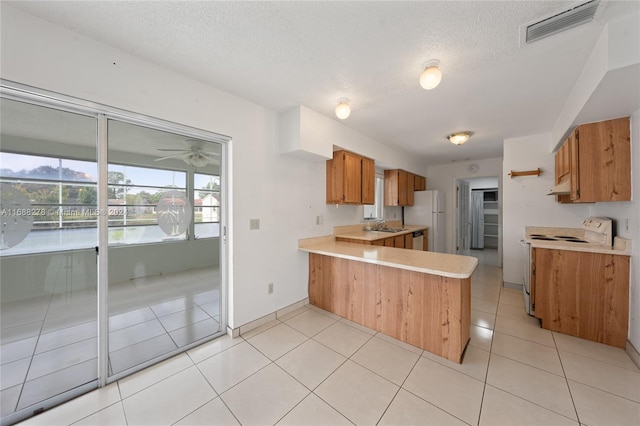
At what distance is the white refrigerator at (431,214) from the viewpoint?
17.6 feet

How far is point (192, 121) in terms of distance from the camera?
2104 mm

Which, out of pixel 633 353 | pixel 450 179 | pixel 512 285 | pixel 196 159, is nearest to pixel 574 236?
pixel 512 285


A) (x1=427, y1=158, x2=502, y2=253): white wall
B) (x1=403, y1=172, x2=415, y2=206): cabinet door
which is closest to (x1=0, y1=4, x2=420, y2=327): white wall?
(x1=403, y1=172, x2=415, y2=206): cabinet door

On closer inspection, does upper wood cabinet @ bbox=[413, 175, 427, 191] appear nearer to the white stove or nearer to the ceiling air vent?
the white stove

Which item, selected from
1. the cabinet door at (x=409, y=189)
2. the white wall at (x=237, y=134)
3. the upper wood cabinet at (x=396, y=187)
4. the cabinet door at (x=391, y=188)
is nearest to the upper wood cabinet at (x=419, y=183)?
the cabinet door at (x=409, y=189)

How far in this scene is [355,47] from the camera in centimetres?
168

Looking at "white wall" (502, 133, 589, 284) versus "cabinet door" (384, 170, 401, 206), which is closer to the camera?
"white wall" (502, 133, 589, 284)

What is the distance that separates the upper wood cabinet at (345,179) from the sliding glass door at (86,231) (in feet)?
5.13

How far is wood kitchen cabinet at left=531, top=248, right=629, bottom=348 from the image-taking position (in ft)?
6.91

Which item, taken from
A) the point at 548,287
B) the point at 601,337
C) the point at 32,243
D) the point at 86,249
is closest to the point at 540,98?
the point at 548,287

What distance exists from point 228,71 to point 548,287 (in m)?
3.87

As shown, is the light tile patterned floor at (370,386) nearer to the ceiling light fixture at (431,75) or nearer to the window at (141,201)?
the window at (141,201)

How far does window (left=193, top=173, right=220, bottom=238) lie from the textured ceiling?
943 millimetres

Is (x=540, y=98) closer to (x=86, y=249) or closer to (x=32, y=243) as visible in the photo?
(x=86, y=249)
